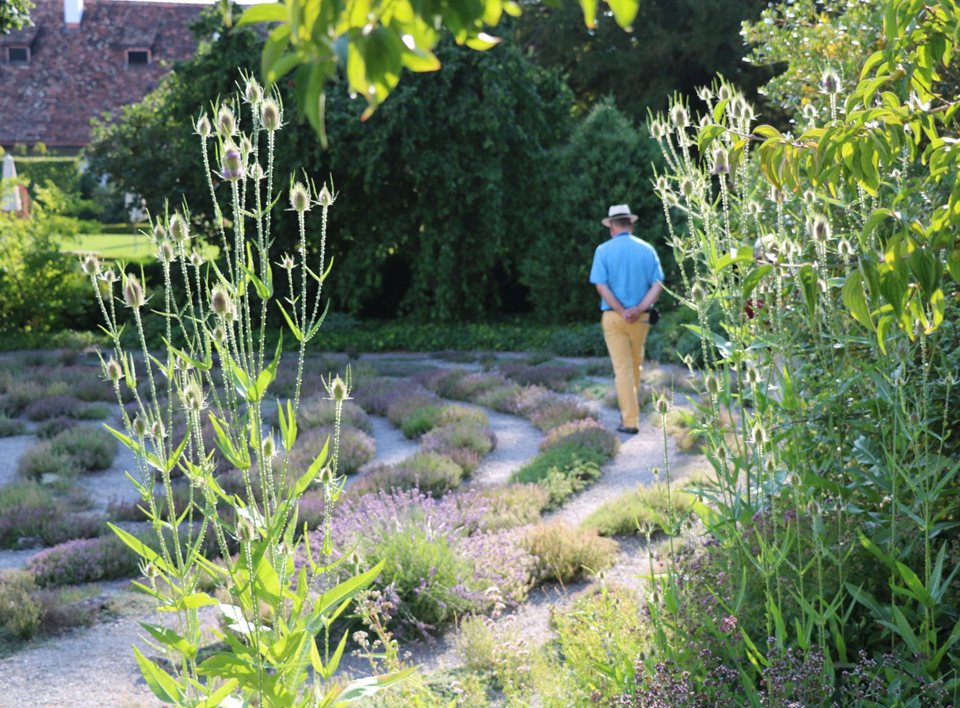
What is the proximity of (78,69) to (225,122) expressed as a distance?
4021 centimetres

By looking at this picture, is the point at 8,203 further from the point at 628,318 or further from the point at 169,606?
the point at 169,606

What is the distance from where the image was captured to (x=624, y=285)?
7.86m

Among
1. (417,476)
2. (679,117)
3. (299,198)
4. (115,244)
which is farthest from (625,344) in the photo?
(115,244)

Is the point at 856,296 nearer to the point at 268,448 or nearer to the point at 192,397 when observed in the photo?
the point at 268,448

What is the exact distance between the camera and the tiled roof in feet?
120

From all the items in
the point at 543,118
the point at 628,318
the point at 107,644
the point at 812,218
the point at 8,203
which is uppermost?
the point at 543,118

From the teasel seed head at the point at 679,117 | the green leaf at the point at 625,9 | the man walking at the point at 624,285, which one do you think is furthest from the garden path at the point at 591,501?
the green leaf at the point at 625,9

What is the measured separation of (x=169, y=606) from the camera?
2.32 meters

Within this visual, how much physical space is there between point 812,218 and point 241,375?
186 cm

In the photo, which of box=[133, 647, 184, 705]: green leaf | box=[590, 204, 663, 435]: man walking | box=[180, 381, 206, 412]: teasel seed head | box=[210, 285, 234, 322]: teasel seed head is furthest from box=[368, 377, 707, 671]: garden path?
box=[210, 285, 234, 322]: teasel seed head

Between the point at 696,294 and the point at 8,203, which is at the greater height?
the point at 8,203

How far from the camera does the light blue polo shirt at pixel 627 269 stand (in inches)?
→ 308

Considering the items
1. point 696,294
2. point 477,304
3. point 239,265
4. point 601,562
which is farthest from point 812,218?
point 477,304

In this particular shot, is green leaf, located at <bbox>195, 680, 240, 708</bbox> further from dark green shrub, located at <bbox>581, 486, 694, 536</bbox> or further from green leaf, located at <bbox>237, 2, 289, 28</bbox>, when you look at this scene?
Result: dark green shrub, located at <bbox>581, 486, 694, 536</bbox>
